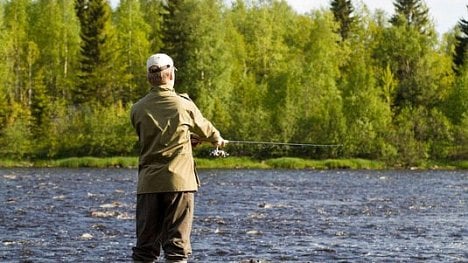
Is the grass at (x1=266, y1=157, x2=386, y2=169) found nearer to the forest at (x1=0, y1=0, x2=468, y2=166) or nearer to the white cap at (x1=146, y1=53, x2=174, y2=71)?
the forest at (x1=0, y1=0, x2=468, y2=166)

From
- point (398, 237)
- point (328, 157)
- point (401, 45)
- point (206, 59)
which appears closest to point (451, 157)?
point (328, 157)

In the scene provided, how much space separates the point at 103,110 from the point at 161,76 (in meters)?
68.3

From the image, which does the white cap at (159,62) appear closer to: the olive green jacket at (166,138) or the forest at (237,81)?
the olive green jacket at (166,138)

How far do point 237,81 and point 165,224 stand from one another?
79.9 m

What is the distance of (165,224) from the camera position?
9828 millimetres

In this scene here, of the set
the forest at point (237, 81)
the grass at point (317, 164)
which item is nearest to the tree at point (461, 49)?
the forest at point (237, 81)

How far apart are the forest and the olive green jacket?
198 feet

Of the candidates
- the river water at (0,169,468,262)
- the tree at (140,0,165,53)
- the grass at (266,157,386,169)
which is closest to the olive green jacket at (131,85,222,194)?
the river water at (0,169,468,262)

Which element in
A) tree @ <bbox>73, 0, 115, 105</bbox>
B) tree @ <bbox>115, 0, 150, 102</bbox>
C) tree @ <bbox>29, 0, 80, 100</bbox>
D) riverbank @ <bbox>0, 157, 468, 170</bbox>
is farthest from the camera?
tree @ <bbox>29, 0, 80, 100</bbox>

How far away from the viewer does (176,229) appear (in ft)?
31.9

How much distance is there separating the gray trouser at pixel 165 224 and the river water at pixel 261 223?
24.3 ft

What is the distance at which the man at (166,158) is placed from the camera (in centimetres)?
963

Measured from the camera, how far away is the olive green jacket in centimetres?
963

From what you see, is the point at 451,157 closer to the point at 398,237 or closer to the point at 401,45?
the point at 401,45
